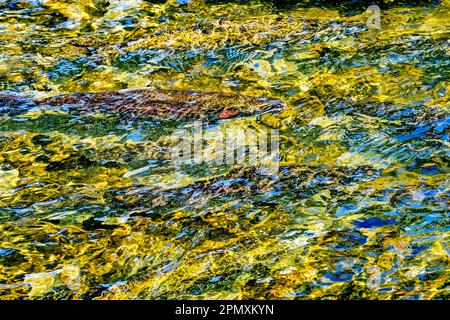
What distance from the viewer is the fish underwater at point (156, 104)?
13.7 feet

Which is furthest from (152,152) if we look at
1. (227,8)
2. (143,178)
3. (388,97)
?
(227,8)

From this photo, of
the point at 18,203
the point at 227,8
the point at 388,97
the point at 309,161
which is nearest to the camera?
the point at 18,203

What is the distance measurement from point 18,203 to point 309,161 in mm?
1650

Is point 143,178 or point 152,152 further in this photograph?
point 152,152

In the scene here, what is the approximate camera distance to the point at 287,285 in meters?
2.85

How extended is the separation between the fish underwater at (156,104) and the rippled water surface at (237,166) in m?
0.08

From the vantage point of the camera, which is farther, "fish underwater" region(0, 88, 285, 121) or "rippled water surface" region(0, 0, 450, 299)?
"fish underwater" region(0, 88, 285, 121)

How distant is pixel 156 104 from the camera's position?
14.0ft

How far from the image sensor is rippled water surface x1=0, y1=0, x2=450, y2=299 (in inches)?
115

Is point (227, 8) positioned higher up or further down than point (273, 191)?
higher up

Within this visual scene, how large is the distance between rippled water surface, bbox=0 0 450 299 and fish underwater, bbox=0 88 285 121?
0.26 ft
